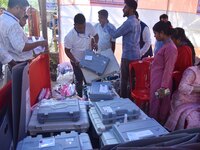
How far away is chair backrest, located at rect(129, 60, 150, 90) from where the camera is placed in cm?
347

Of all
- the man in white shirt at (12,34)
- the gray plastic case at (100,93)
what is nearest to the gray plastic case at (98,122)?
the gray plastic case at (100,93)

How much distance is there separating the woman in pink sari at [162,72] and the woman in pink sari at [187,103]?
0.45 feet

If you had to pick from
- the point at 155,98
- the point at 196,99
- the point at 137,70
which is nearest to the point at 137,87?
the point at 137,70

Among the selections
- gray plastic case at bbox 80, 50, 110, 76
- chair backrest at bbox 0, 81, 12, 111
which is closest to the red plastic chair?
gray plastic case at bbox 80, 50, 110, 76

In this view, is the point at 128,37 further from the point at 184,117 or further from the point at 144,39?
the point at 184,117

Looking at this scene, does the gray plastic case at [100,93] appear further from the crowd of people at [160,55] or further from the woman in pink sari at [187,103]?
the woman in pink sari at [187,103]

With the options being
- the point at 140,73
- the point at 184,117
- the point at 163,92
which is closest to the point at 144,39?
the point at 140,73

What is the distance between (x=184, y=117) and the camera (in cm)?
262

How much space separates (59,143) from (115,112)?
52cm

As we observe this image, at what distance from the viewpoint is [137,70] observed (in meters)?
3.49

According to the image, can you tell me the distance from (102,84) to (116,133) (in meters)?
1.15

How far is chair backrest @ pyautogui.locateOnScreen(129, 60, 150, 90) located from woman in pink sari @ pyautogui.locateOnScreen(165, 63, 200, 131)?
30.3 inches

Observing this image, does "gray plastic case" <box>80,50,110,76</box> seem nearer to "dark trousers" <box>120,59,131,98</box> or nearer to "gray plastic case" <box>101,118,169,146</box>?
"dark trousers" <box>120,59,131,98</box>

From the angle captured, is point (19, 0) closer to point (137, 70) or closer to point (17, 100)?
point (17, 100)
